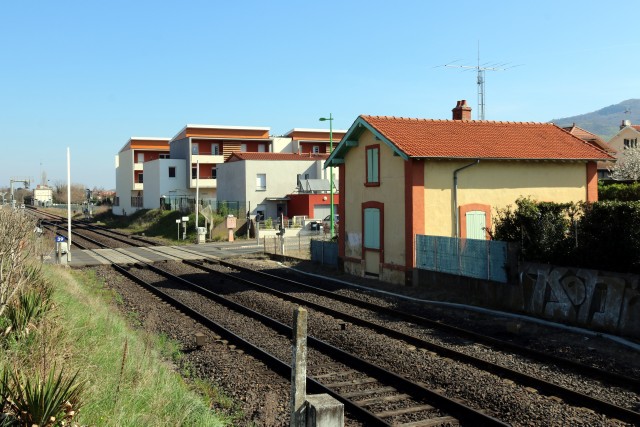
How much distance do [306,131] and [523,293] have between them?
211 feet

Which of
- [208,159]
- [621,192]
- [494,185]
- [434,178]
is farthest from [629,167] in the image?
[208,159]

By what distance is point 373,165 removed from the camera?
78.0ft

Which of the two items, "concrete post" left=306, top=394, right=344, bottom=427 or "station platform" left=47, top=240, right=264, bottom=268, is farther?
"station platform" left=47, top=240, right=264, bottom=268

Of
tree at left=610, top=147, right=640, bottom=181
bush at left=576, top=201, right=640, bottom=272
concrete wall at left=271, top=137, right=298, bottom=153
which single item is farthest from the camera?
concrete wall at left=271, top=137, right=298, bottom=153

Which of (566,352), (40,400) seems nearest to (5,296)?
(40,400)

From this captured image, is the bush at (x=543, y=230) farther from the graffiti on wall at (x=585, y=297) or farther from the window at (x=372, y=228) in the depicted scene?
the window at (x=372, y=228)

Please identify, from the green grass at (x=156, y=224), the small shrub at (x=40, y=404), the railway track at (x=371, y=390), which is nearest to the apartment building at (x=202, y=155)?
the green grass at (x=156, y=224)

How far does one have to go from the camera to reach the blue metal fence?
687 inches

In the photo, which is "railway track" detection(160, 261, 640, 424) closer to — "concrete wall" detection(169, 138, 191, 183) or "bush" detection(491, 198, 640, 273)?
"bush" detection(491, 198, 640, 273)

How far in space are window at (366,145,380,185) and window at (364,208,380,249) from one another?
3.65ft

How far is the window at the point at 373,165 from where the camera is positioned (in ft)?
76.8

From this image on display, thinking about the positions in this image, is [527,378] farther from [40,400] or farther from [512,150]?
[512,150]

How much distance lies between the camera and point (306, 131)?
78.9m

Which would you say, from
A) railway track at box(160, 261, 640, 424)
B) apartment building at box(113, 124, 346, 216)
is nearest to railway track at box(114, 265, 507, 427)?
railway track at box(160, 261, 640, 424)
